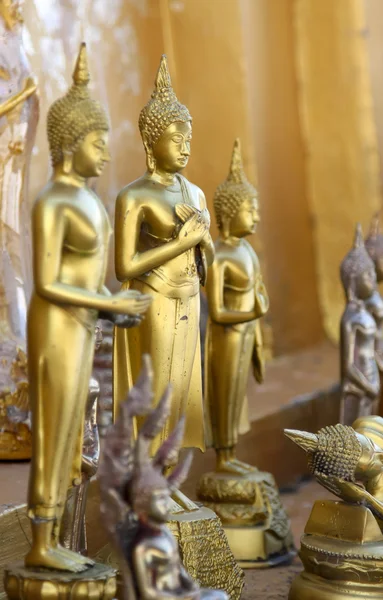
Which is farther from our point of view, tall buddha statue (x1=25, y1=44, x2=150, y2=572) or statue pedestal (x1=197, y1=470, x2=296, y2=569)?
statue pedestal (x1=197, y1=470, x2=296, y2=569)

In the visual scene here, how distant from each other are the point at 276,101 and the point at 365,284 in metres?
2.40

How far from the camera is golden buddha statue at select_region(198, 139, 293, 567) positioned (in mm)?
3684

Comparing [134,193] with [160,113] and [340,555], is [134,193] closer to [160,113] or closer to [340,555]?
[160,113]

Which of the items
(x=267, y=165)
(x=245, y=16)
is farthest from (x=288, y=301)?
(x=245, y=16)

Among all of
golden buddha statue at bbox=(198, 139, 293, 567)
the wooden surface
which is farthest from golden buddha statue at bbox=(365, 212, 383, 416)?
golden buddha statue at bbox=(198, 139, 293, 567)

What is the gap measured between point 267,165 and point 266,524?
3.07 meters

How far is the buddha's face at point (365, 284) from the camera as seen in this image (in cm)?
451

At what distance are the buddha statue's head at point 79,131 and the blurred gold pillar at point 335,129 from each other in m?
4.46

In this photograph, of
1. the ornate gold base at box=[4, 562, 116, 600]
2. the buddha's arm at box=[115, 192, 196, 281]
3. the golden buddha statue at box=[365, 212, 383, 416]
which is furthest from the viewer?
the golden buddha statue at box=[365, 212, 383, 416]

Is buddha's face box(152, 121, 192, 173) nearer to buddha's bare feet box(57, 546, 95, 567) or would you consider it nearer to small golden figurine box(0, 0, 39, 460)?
small golden figurine box(0, 0, 39, 460)

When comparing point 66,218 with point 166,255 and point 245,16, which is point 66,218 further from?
point 245,16

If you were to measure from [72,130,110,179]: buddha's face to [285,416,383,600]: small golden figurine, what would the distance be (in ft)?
3.35

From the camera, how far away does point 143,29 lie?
5.81 meters

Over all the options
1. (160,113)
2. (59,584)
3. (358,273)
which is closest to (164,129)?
(160,113)
